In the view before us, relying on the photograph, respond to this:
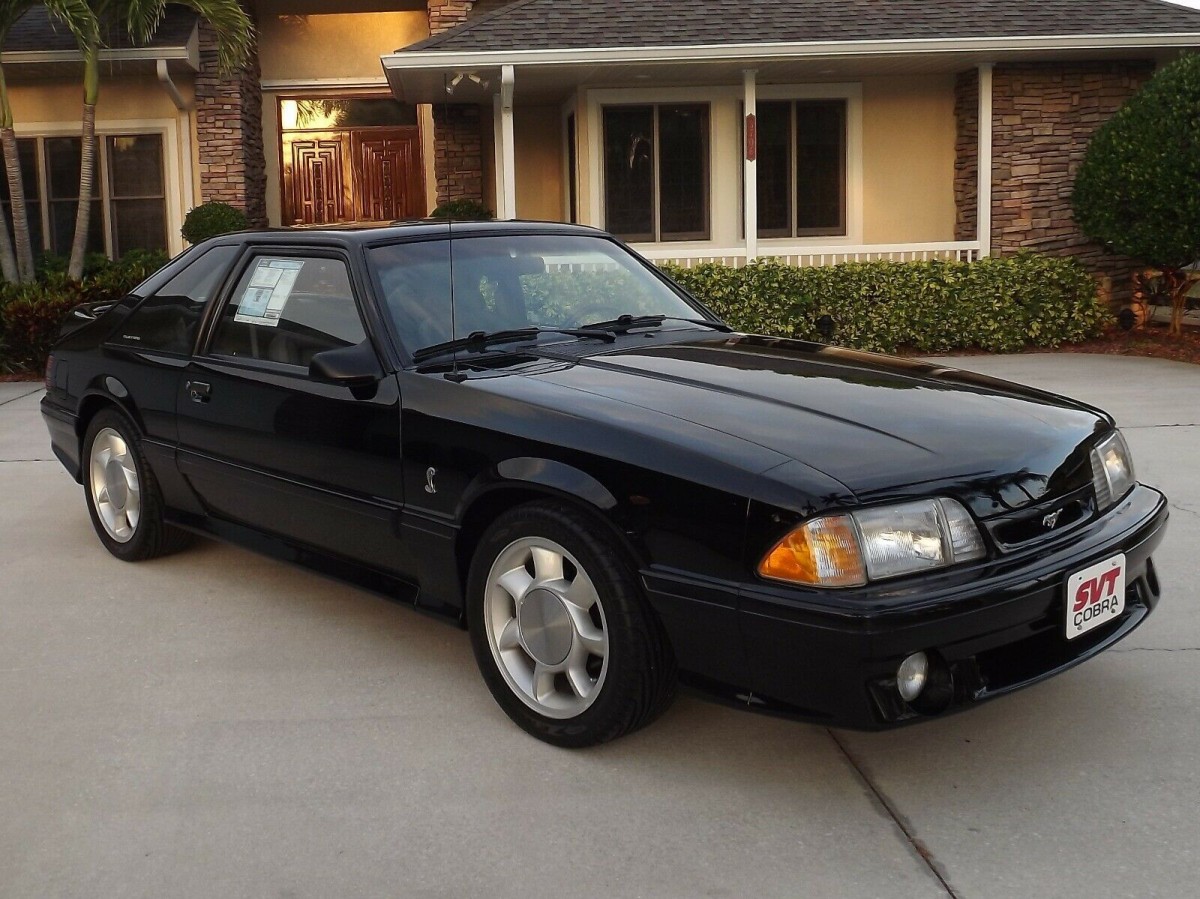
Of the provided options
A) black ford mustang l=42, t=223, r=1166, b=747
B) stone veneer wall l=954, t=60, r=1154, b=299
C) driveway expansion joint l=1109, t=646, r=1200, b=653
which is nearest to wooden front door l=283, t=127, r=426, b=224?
stone veneer wall l=954, t=60, r=1154, b=299

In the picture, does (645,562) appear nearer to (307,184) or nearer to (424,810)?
(424,810)

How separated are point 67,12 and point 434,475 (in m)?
10.5

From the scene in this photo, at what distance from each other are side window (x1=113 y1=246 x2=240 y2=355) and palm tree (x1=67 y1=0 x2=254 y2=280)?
28.7 feet

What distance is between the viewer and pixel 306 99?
17234mm

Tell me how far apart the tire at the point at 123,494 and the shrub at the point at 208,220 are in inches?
370

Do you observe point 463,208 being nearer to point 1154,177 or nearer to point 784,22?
point 784,22

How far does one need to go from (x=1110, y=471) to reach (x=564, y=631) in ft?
5.51

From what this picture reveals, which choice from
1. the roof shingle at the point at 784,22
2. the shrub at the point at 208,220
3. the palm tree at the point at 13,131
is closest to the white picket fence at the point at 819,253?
the roof shingle at the point at 784,22

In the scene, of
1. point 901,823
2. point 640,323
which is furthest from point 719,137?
point 901,823

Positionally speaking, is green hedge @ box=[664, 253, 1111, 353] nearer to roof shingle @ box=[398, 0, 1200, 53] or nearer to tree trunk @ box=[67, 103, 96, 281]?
roof shingle @ box=[398, 0, 1200, 53]

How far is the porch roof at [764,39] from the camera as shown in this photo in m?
13.0

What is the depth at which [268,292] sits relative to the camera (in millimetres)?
4676

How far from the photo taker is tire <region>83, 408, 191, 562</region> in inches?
209

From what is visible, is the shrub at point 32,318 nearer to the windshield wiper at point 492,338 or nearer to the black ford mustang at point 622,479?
the black ford mustang at point 622,479
